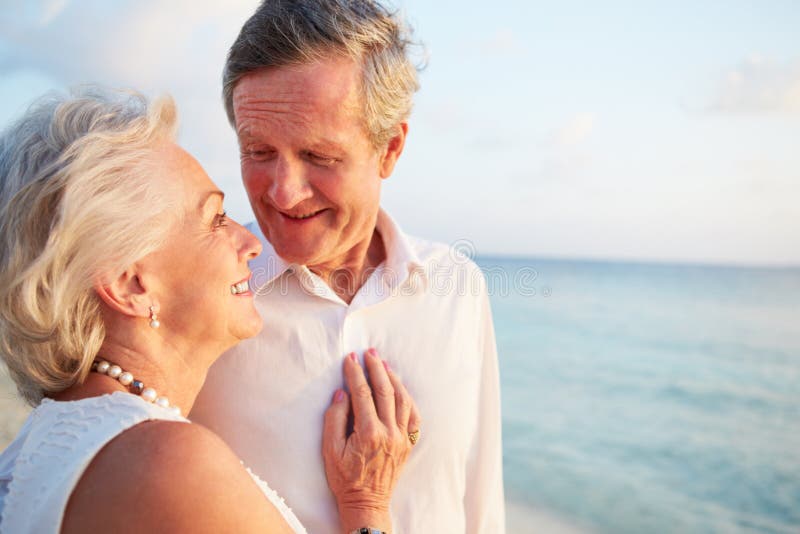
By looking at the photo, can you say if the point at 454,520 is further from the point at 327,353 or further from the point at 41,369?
Result: the point at 41,369

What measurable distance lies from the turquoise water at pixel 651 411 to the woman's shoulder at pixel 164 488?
4.94ft

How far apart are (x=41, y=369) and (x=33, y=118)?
Answer: 56cm

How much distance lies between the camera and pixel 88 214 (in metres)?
1.45

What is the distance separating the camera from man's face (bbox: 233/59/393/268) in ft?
6.21

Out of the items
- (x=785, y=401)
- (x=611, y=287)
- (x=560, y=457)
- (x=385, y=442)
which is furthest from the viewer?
(x=611, y=287)

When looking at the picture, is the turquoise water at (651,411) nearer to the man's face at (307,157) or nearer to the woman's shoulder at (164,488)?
the man's face at (307,157)

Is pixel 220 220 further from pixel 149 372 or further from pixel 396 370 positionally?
pixel 396 370

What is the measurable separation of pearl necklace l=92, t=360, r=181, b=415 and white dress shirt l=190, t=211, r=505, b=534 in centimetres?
49

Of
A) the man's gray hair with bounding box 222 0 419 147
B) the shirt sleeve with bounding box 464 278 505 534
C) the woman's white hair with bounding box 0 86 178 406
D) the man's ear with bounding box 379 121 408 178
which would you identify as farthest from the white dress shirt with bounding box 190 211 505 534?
the woman's white hair with bounding box 0 86 178 406

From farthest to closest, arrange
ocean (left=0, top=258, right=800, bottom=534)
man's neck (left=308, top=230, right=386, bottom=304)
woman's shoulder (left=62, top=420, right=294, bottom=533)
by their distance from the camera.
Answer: ocean (left=0, top=258, right=800, bottom=534) → man's neck (left=308, top=230, right=386, bottom=304) → woman's shoulder (left=62, top=420, right=294, bottom=533)

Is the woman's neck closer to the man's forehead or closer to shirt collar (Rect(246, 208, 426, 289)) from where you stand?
shirt collar (Rect(246, 208, 426, 289))

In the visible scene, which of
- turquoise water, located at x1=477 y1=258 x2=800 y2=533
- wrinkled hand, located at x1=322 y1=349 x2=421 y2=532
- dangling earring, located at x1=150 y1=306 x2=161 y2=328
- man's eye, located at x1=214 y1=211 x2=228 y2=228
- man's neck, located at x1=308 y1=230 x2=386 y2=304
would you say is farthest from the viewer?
turquoise water, located at x1=477 y1=258 x2=800 y2=533

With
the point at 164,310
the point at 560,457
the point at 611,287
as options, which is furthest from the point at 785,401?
the point at 611,287

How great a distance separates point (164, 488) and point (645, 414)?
1136cm
